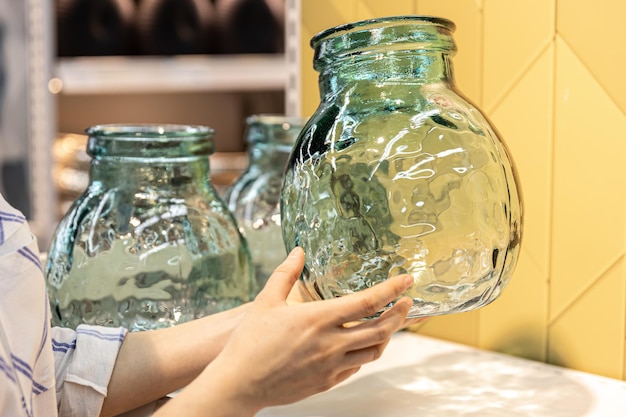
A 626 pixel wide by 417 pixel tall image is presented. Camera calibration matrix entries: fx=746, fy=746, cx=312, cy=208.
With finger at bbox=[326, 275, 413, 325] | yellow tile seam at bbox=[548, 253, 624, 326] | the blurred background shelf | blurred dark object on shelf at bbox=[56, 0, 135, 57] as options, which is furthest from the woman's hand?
blurred dark object on shelf at bbox=[56, 0, 135, 57]

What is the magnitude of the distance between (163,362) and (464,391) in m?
0.32

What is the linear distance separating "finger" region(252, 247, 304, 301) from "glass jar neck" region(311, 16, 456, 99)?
0.16 m

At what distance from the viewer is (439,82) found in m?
0.67

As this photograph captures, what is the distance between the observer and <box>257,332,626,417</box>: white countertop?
740 millimetres

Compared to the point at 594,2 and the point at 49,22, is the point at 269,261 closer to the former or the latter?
the point at 594,2

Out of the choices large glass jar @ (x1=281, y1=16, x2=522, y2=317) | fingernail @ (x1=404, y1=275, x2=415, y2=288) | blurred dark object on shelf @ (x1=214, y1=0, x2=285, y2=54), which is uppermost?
blurred dark object on shelf @ (x1=214, y1=0, x2=285, y2=54)

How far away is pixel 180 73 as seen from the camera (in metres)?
2.16

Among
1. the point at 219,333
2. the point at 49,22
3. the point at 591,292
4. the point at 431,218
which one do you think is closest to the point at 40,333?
the point at 219,333

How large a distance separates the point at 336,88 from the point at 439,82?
9cm

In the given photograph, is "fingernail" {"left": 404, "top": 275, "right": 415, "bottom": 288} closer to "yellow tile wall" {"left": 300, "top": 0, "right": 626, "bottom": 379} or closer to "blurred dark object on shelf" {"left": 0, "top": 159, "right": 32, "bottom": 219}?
"yellow tile wall" {"left": 300, "top": 0, "right": 626, "bottom": 379}

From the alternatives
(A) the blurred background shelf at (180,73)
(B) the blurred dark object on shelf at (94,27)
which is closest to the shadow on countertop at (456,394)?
(A) the blurred background shelf at (180,73)

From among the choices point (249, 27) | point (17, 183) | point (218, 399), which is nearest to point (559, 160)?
point (218, 399)

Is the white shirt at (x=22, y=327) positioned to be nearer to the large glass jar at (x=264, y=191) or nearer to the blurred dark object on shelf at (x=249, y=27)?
the large glass jar at (x=264, y=191)

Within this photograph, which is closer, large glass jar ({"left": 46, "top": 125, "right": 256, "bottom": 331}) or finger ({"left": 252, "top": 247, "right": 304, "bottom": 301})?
finger ({"left": 252, "top": 247, "right": 304, "bottom": 301})
